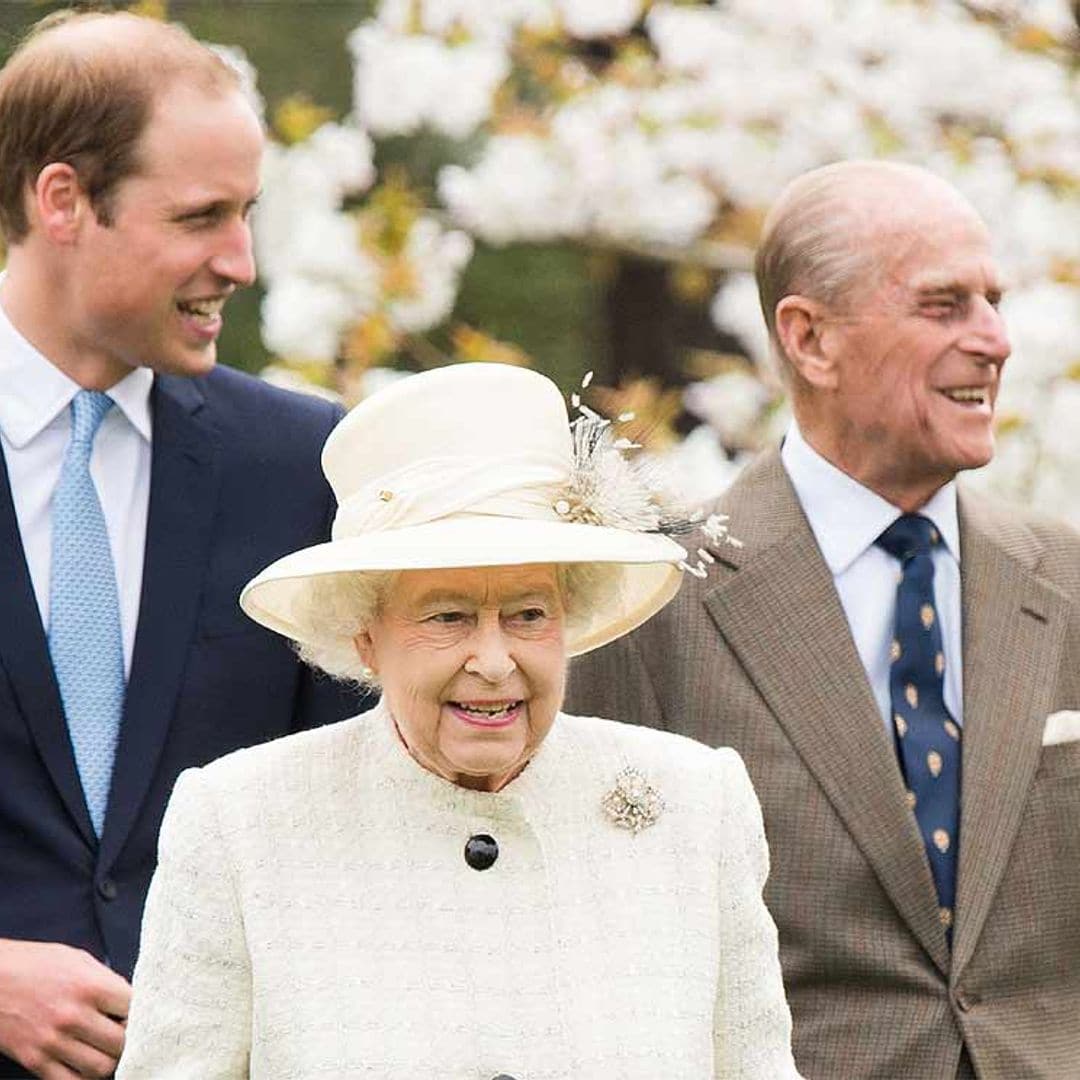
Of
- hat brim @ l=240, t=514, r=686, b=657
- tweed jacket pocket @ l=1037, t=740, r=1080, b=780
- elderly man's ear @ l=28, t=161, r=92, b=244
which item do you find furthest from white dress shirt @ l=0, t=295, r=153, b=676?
tweed jacket pocket @ l=1037, t=740, r=1080, b=780

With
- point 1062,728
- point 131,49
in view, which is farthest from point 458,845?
point 131,49

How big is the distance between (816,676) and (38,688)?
4.14ft

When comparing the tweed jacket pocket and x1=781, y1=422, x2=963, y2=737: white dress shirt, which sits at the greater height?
x1=781, y1=422, x2=963, y2=737: white dress shirt

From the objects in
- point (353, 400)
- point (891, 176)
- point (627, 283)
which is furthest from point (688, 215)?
point (627, 283)

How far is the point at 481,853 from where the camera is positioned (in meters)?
4.02

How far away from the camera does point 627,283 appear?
1375cm

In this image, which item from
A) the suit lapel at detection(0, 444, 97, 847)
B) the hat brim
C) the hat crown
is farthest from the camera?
the suit lapel at detection(0, 444, 97, 847)

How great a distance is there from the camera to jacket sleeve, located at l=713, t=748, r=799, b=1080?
409cm

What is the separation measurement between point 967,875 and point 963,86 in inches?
138

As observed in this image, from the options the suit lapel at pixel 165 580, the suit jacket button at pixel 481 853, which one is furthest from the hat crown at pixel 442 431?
the suit lapel at pixel 165 580

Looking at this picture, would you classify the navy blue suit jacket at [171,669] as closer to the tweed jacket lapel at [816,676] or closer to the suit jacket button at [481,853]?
the tweed jacket lapel at [816,676]

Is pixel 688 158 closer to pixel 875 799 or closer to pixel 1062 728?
pixel 1062 728

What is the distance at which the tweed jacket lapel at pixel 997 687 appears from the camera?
196 inches

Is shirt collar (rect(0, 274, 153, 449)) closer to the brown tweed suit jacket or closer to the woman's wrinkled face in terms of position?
the brown tweed suit jacket
